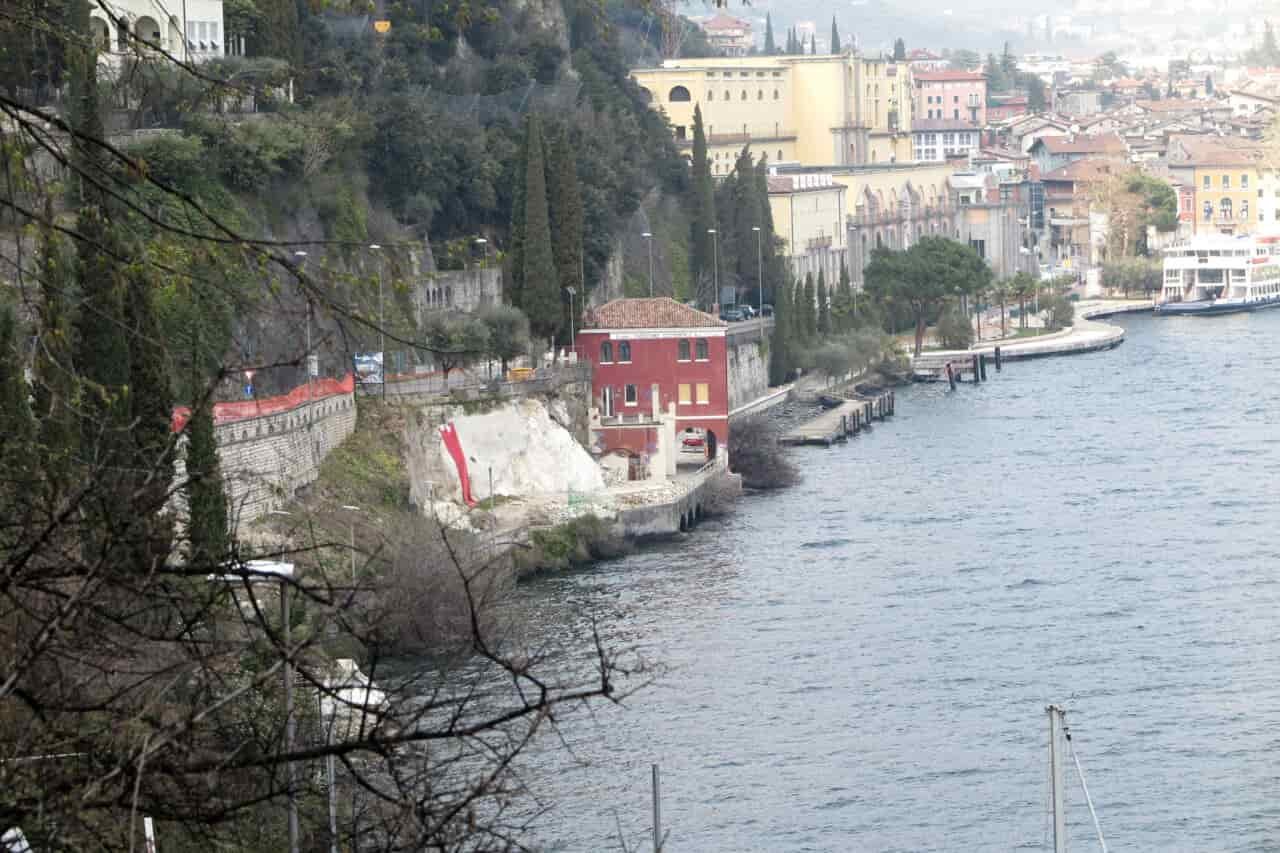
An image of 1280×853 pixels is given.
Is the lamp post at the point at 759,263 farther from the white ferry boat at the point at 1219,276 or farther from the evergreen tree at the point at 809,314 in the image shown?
the white ferry boat at the point at 1219,276

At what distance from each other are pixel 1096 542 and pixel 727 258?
75.7ft

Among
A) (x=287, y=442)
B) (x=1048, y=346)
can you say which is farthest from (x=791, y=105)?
(x=287, y=442)

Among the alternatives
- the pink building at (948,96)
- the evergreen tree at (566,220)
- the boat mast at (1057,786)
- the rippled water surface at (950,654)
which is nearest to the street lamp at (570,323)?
the evergreen tree at (566,220)

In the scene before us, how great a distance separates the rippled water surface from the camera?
63.6ft

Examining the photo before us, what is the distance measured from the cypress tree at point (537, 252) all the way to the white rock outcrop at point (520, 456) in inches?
106

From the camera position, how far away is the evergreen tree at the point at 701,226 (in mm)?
53906

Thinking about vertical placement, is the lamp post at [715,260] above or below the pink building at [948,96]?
below

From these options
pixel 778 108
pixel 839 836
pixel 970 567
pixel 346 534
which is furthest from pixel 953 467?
pixel 778 108

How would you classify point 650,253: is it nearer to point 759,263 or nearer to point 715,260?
point 715,260

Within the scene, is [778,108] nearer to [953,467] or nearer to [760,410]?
[760,410]

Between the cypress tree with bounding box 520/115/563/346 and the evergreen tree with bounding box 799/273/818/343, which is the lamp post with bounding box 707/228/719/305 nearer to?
the evergreen tree with bounding box 799/273/818/343

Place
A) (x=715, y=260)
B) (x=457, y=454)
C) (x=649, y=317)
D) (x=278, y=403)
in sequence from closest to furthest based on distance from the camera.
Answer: (x=278, y=403), (x=457, y=454), (x=649, y=317), (x=715, y=260)

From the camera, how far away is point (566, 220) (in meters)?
41.0

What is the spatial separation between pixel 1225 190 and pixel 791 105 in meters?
29.6
